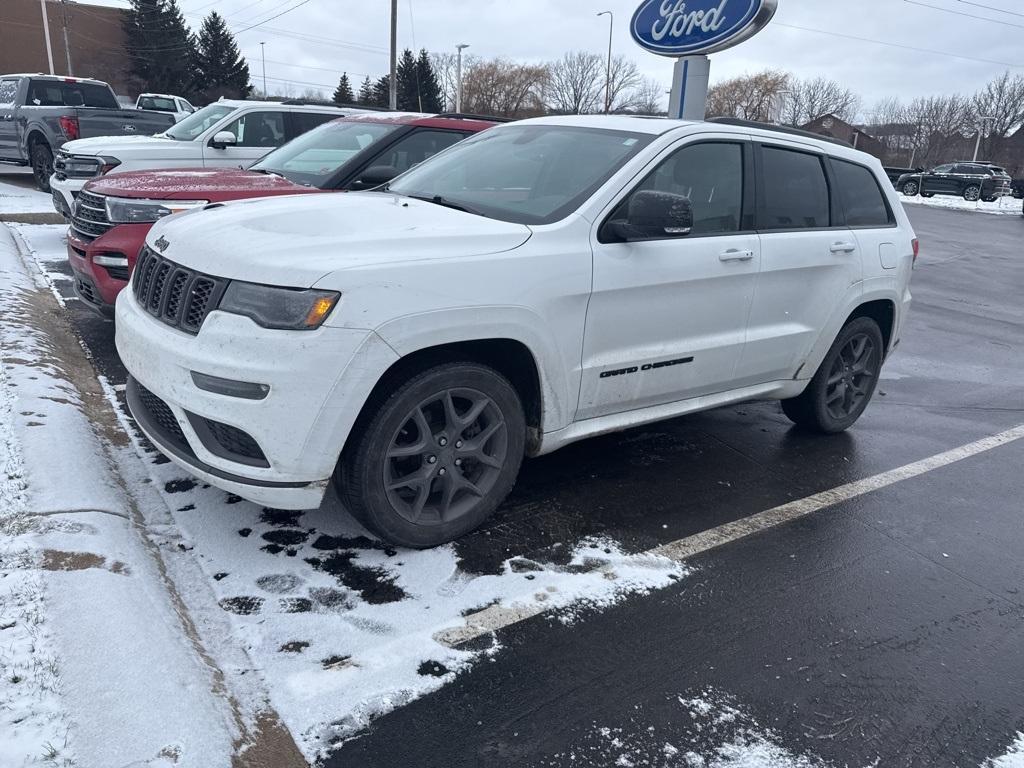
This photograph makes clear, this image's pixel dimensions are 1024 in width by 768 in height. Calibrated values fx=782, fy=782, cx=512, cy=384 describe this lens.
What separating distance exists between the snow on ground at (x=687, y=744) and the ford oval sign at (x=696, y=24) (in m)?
6.65

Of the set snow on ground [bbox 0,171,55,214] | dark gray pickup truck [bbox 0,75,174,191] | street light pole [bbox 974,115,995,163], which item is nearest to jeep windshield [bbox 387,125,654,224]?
snow on ground [bbox 0,171,55,214]

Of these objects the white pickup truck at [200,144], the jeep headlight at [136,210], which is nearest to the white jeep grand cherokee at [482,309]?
the jeep headlight at [136,210]

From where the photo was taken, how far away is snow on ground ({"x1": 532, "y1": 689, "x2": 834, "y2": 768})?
2.34 m

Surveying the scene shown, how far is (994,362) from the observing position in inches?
305

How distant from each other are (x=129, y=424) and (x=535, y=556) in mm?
2476

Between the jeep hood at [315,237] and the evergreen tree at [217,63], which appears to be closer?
the jeep hood at [315,237]

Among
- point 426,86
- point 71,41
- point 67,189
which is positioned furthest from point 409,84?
point 67,189

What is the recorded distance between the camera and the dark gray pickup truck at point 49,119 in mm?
12297

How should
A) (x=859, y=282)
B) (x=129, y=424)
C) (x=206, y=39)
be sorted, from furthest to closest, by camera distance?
1. (x=206, y=39)
2. (x=859, y=282)
3. (x=129, y=424)

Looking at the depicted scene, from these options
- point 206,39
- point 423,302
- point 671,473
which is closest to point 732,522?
point 671,473

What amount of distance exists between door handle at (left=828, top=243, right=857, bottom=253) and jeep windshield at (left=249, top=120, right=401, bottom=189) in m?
3.89

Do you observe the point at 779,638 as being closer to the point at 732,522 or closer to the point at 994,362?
the point at 732,522

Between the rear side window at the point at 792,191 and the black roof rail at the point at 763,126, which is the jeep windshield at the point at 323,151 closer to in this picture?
the black roof rail at the point at 763,126

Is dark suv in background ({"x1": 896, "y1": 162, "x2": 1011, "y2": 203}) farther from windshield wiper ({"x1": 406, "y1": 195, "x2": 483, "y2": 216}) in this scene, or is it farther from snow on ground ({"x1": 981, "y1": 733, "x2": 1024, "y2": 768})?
snow on ground ({"x1": 981, "y1": 733, "x2": 1024, "y2": 768})
